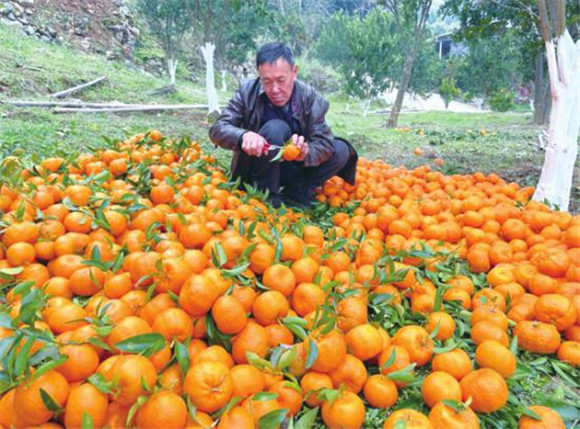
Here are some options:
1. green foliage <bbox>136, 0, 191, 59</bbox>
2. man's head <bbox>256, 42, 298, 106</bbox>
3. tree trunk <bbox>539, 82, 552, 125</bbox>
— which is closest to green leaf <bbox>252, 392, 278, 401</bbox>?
man's head <bbox>256, 42, 298, 106</bbox>

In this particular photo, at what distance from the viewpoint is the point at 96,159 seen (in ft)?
10.0

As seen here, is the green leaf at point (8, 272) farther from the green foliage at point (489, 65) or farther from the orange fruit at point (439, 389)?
the green foliage at point (489, 65)

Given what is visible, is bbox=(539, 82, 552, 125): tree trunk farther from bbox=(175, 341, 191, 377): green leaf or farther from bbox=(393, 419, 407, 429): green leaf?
bbox=(175, 341, 191, 377): green leaf

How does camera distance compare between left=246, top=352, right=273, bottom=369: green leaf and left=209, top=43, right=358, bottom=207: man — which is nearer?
left=246, top=352, right=273, bottom=369: green leaf

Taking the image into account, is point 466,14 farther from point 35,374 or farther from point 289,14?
point 289,14

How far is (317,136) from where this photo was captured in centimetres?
311

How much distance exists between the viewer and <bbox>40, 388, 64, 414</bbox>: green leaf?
104cm

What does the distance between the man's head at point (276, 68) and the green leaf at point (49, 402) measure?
2.29 m

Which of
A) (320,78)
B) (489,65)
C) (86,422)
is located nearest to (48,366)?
(86,422)

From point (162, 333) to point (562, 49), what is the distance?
3.47 m

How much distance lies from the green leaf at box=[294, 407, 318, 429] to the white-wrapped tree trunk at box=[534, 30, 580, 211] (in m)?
2.72

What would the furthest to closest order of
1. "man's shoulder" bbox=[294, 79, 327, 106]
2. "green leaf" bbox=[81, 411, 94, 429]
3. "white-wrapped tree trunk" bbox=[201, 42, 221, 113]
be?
"white-wrapped tree trunk" bbox=[201, 42, 221, 113]
"man's shoulder" bbox=[294, 79, 327, 106]
"green leaf" bbox=[81, 411, 94, 429]

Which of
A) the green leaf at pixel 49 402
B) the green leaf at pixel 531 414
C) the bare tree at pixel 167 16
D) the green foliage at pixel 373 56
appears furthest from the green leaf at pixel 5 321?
the bare tree at pixel 167 16

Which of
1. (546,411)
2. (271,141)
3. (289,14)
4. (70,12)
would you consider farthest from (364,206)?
(289,14)
